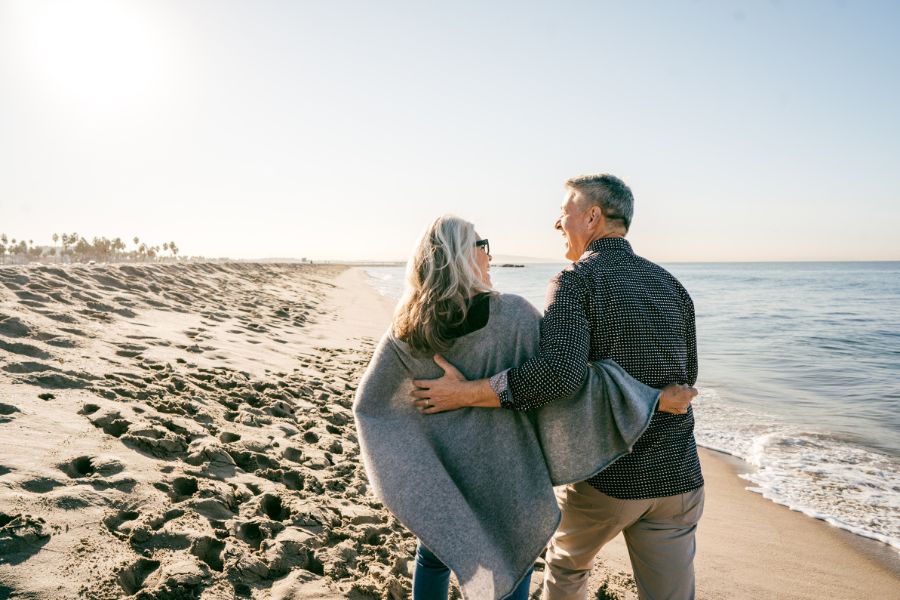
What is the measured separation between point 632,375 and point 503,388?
56cm

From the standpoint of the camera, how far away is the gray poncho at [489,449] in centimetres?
197

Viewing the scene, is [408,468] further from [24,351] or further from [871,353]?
[871,353]

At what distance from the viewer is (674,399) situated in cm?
204

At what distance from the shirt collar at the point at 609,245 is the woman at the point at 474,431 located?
0.42 meters

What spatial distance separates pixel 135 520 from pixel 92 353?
133 inches

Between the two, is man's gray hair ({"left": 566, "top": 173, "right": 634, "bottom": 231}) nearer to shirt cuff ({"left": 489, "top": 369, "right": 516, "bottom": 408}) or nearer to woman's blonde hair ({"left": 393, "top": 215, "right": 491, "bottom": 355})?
woman's blonde hair ({"left": 393, "top": 215, "right": 491, "bottom": 355})

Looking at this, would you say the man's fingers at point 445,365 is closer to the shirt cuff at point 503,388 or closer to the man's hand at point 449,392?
the man's hand at point 449,392

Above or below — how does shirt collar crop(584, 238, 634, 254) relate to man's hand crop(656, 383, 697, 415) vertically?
above

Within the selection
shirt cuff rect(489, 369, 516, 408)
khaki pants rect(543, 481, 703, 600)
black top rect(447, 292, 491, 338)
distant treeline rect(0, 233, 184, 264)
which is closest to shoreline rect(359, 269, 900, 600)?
khaki pants rect(543, 481, 703, 600)

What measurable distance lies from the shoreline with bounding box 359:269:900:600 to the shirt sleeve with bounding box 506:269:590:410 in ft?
6.07

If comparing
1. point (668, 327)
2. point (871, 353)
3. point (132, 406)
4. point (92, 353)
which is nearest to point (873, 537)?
point (668, 327)

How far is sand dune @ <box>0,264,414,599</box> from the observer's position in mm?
2414

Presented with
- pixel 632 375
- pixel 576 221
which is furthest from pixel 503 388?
pixel 576 221

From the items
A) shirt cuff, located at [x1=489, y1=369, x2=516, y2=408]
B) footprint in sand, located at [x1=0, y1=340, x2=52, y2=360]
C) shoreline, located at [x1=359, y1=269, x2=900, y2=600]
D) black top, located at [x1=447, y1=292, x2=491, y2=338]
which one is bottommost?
shoreline, located at [x1=359, y1=269, x2=900, y2=600]
